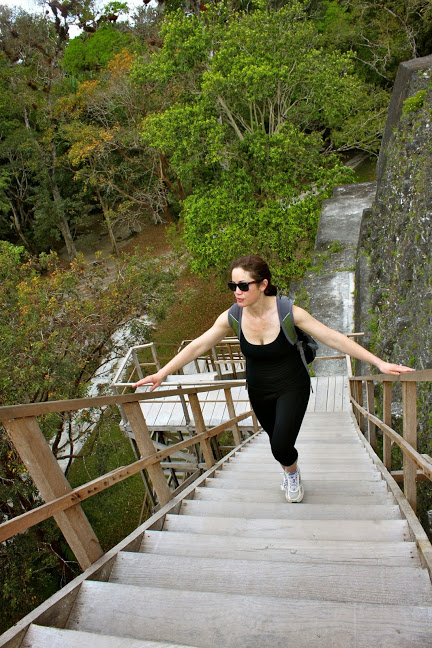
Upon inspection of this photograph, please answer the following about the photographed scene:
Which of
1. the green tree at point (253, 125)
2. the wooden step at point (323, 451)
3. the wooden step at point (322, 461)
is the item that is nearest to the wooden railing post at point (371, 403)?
the wooden step at point (323, 451)

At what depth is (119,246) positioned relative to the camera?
2884 centimetres

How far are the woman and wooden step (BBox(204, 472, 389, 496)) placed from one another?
0.42 meters

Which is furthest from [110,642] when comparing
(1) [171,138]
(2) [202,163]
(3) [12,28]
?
(3) [12,28]

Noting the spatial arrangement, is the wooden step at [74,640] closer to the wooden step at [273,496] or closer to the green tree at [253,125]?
the wooden step at [273,496]

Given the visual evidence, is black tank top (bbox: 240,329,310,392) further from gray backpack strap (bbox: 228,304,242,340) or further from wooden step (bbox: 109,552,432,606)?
wooden step (bbox: 109,552,432,606)

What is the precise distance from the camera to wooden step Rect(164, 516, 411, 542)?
2.56 meters

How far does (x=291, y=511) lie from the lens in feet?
10.4

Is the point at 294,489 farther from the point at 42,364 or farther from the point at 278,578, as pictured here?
the point at 42,364

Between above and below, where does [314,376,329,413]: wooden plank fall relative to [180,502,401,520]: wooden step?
below

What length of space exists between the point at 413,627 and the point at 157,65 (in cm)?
1631

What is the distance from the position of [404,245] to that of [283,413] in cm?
656

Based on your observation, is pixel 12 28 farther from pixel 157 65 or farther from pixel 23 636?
pixel 23 636

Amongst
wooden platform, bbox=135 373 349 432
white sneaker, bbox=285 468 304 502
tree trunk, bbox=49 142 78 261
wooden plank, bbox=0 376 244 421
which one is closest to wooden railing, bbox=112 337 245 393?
wooden platform, bbox=135 373 349 432

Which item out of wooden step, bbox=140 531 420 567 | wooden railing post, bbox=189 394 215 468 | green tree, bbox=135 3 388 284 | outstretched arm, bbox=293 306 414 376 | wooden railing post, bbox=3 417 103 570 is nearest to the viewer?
wooden railing post, bbox=3 417 103 570
